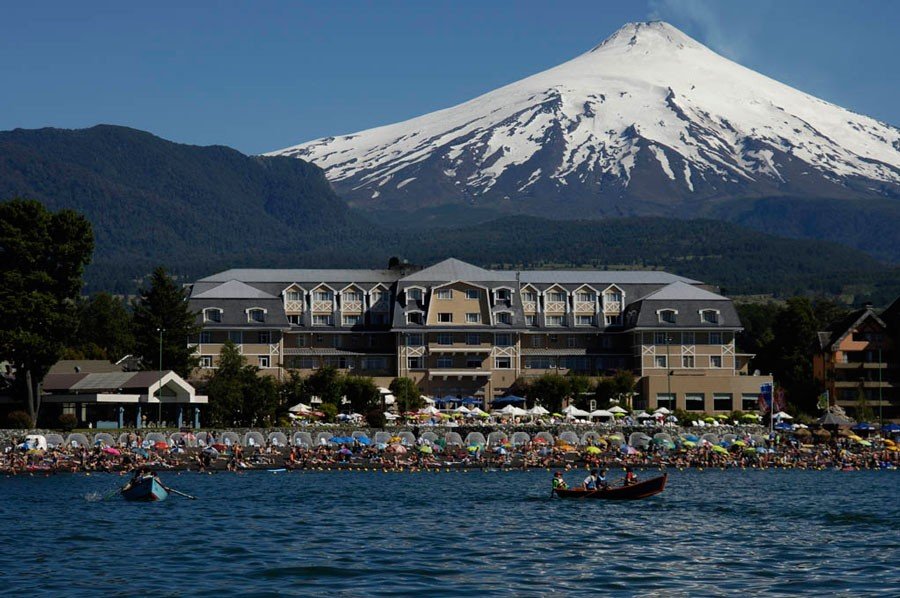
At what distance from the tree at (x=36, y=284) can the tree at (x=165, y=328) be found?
1652 centimetres

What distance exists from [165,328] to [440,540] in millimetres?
68770

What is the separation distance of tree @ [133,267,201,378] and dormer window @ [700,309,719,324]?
46020mm

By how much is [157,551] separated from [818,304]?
433ft

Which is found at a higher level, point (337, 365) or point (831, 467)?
point (337, 365)

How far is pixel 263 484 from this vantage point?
8094cm

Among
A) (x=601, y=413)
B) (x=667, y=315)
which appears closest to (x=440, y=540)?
(x=601, y=413)

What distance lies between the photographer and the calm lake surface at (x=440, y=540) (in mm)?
45000

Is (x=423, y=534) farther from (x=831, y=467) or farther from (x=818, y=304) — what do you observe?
(x=818, y=304)

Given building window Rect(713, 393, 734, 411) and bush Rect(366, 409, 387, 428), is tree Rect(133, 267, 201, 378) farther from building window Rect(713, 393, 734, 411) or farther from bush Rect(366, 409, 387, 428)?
building window Rect(713, 393, 734, 411)

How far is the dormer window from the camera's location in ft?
437

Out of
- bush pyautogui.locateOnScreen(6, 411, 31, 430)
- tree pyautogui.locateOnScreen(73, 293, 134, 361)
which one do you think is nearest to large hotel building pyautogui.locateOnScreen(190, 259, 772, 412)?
bush pyautogui.locateOnScreen(6, 411, 31, 430)

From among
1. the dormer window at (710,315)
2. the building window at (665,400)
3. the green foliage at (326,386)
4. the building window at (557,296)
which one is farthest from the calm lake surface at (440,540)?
the building window at (557,296)

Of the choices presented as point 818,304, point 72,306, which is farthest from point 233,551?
point 818,304

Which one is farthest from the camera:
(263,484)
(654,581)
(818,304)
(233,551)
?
(818,304)
